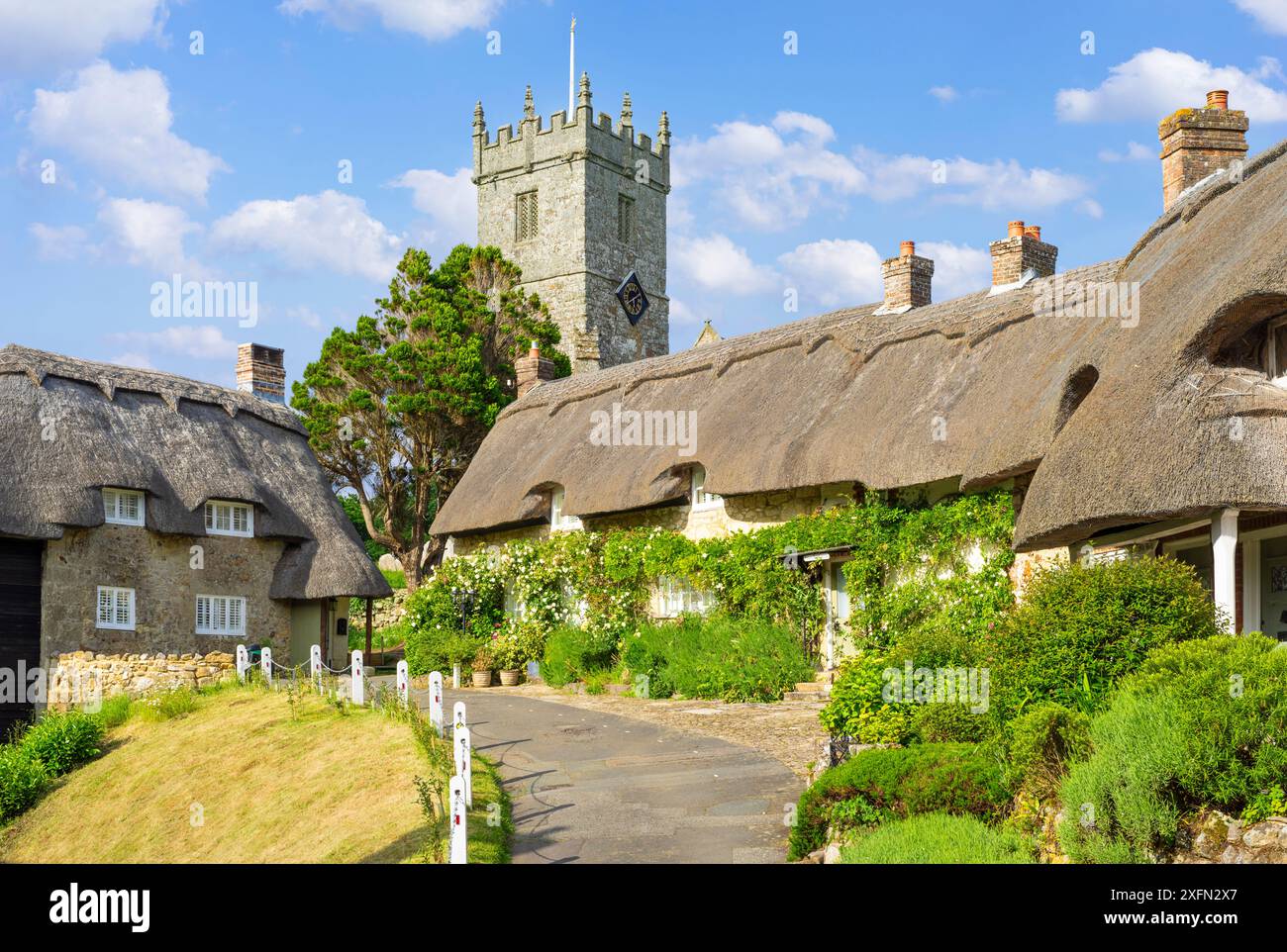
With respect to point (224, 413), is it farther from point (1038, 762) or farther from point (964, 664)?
point (1038, 762)

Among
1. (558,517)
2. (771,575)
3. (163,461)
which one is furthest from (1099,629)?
(163,461)

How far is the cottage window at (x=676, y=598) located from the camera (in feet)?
68.7

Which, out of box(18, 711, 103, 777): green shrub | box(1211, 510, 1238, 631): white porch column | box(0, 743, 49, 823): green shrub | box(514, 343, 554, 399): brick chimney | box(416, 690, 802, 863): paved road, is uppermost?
box(514, 343, 554, 399): brick chimney

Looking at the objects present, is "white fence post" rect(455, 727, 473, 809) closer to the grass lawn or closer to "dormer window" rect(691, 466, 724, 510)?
the grass lawn

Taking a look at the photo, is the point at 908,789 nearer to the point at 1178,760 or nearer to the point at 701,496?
the point at 1178,760

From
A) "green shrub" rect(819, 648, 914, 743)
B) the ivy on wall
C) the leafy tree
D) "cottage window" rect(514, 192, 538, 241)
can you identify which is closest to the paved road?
"green shrub" rect(819, 648, 914, 743)

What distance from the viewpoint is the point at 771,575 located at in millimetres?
19375

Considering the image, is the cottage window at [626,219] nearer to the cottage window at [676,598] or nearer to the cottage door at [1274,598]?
the cottage window at [676,598]

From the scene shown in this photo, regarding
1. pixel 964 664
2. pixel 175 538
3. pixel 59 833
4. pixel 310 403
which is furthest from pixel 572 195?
pixel 964 664

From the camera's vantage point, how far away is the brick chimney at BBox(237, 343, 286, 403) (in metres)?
31.0

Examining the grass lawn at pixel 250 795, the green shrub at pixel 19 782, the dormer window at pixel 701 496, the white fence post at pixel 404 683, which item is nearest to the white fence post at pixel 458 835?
the grass lawn at pixel 250 795

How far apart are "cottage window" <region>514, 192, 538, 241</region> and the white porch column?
45.6 meters

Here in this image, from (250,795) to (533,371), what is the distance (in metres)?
17.3
